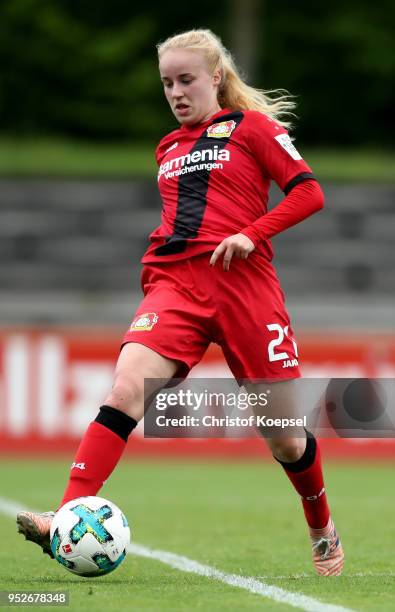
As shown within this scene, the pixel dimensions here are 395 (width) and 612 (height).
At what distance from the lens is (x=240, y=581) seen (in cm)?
593

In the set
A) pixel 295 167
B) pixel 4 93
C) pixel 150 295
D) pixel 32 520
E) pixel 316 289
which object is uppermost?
pixel 295 167

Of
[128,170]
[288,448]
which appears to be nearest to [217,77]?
[288,448]

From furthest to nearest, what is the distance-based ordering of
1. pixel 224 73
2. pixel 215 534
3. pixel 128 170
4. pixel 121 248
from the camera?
pixel 128 170 → pixel 121 248 → pixel 215 534 → pixel 224 73

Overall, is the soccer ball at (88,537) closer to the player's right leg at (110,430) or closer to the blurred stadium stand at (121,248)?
the player's right leg at (110,430)

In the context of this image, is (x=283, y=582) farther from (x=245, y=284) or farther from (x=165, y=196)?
(x=165, y=196)

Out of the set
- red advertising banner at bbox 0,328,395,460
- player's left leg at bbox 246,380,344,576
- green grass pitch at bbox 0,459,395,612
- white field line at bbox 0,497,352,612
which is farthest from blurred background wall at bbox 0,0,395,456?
player's left leg at bbox 246,380,344,576

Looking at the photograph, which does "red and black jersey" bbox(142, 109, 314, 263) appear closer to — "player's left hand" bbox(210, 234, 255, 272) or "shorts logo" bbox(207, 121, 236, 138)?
"shorts logo" bbox(207, 121, 236, 138)

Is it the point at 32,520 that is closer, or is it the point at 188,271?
the point at 32,520

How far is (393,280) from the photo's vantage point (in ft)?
65.6

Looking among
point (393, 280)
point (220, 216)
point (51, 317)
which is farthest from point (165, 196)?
point (393, 280)

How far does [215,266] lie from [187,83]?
789 millimetres

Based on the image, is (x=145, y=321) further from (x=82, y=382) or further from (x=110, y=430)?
(x=82, y=382)

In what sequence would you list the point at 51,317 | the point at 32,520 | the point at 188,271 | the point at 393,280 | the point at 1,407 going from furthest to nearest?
the point at 393,280, the point at 51,317, the point at 1,407, the point at 188,271, the point at 32,520

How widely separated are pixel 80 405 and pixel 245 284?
8.75m
